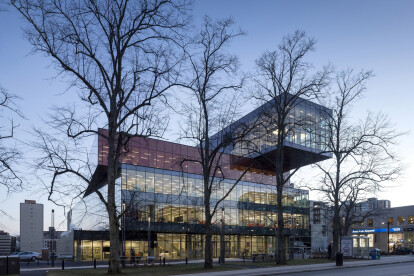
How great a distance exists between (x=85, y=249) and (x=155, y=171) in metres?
13.1

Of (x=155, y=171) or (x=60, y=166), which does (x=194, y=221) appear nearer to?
(x=155, y=171)

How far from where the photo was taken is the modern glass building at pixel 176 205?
5084 cm

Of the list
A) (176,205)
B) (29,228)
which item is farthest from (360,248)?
(29,228)

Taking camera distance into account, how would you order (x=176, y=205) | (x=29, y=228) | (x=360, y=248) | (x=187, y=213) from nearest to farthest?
(x=360, y=248) → (x=176, y=205) → (x=187, y=213) → (x=29, y=228)

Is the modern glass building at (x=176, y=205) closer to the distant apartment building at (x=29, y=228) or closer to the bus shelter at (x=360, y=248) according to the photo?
the bus shelter at (x=360, y=248)

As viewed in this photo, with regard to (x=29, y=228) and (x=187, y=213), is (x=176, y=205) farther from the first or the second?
(x=29, y=228)

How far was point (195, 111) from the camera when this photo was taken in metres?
31.5

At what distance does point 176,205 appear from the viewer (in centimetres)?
5550

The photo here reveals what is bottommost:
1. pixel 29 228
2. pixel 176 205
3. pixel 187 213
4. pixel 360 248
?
pixel 29 228

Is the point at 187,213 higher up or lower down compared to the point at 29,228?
higher up

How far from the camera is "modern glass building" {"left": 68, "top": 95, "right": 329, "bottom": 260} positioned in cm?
5084

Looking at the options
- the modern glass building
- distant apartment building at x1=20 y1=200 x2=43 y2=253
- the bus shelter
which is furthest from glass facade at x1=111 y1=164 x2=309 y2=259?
distant apartment building at x1=20 y1=200 x2=43 y2=253

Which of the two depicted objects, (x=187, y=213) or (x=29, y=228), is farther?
(x=29, y=228)

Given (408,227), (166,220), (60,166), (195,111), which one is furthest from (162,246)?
(408,227)
